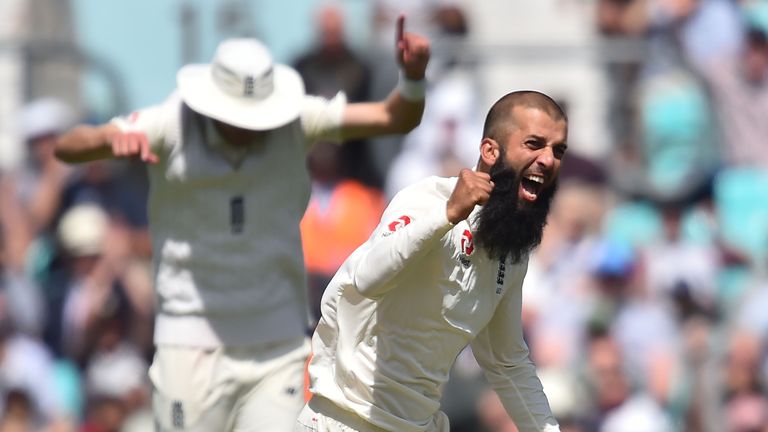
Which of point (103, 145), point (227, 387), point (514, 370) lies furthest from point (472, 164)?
point (514, 370)

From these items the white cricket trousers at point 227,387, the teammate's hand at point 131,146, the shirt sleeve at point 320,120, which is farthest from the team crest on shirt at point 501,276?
the teammate's hand at point 131,146

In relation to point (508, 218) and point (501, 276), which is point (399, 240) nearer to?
point (508, 218)

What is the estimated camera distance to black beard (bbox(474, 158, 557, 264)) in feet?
18.5

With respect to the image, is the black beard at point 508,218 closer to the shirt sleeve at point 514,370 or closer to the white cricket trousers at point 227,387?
the shirt sleeve at point 514,370

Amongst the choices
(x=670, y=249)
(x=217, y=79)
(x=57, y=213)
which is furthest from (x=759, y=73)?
(x=217, y=79)

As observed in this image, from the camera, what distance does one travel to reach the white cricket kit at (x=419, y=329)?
5750mm

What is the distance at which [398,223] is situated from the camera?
5.66 meters

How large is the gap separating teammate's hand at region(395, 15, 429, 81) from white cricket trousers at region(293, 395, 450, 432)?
1515mm

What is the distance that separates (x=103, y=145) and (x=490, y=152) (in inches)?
75.7

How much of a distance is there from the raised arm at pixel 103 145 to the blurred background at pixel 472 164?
11.3ft

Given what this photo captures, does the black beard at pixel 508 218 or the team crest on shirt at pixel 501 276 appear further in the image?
the team crest on shirt at pixel 501 276

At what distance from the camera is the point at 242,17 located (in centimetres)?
1227

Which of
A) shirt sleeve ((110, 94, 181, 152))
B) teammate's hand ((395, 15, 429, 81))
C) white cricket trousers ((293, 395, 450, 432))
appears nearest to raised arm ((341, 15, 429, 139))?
teammate's hand ((395, 15, 429, 81))

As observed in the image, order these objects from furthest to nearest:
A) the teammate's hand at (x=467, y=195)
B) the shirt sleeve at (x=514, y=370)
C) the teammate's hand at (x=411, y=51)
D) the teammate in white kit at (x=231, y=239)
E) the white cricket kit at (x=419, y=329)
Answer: the teammate in white kit at (x=231, y=239) < the teammate's hand at (x=411, y=51) < the shirt sleeve at (x=514, y=370) < the white cricket kit at (x=419, y=329) < the teammate's hand at (x=467, y=195)
